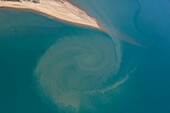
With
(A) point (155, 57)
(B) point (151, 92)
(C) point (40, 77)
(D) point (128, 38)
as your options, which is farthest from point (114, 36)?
(C) point (40, 77)

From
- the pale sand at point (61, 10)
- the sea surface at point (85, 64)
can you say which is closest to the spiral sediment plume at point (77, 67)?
the sea surface at point (85, 64)

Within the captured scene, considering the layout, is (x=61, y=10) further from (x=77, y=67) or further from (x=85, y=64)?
(x=77, y=67)

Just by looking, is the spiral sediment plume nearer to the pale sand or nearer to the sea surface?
the sea surface

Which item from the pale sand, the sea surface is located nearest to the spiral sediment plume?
the sea surface

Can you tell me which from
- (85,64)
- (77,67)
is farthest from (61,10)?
(77,67)

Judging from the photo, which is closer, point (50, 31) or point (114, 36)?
point (50, 31)

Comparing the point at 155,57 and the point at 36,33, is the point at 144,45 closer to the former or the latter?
the point at 155,57

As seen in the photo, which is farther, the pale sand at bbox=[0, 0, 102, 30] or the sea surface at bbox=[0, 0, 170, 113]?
the pale sand at bbox=[0, 0, 102, 30]
